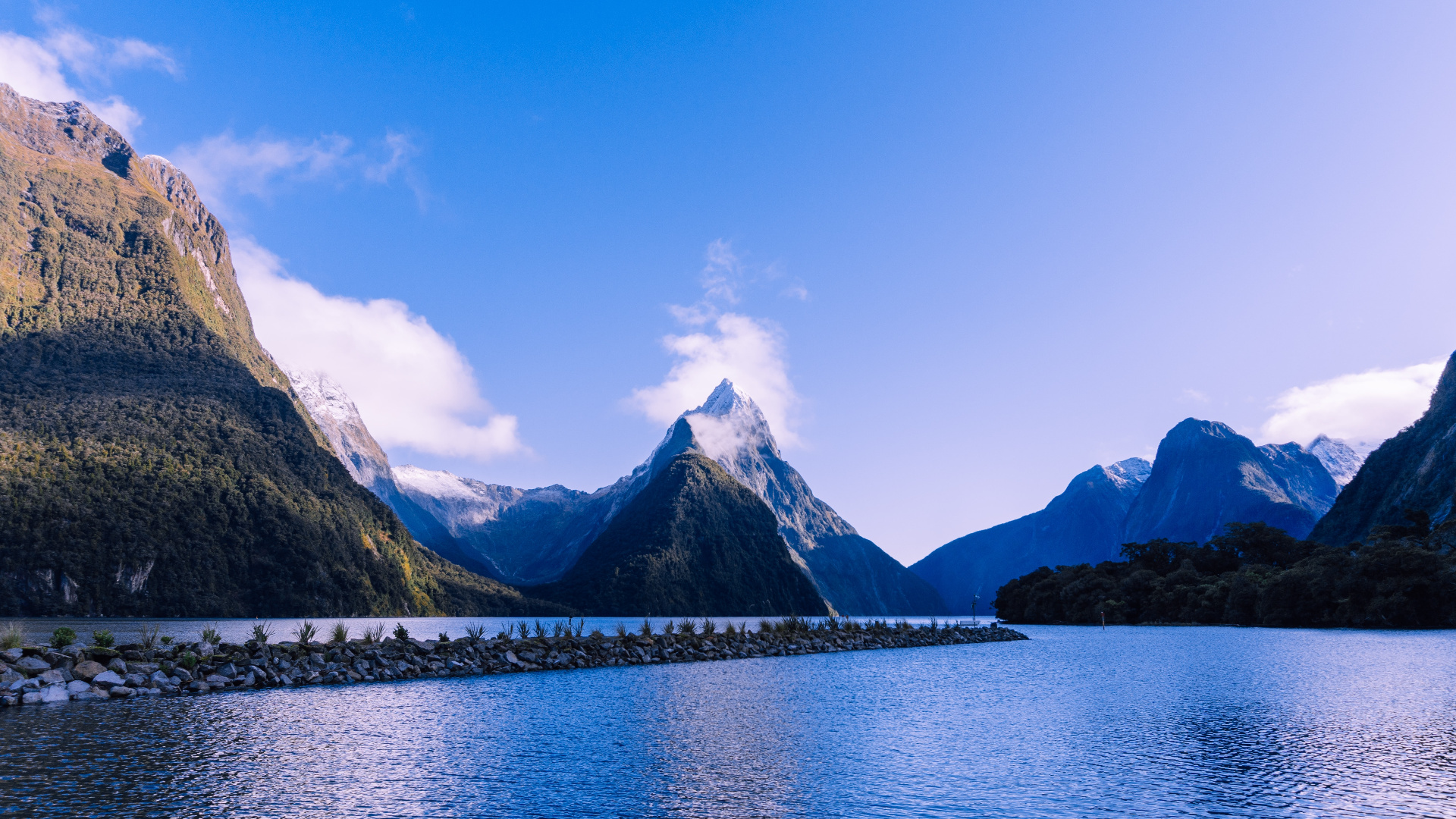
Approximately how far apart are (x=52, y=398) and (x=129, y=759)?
779 ft

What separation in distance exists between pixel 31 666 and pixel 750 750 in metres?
24.9

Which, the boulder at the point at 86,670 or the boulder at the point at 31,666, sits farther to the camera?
the boulder at the point at 86,670

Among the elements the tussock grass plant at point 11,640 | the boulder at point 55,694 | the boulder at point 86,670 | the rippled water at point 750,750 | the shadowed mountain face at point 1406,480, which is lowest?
the rippled water at point 750,750

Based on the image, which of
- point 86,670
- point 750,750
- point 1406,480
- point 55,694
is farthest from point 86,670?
point 1406,480

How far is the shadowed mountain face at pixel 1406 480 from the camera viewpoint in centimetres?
13500

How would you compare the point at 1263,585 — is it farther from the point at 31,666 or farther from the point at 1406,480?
the point at 31,666

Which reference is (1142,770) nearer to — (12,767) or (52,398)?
(12,767)

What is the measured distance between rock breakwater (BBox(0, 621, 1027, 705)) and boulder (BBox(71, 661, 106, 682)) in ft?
0.09

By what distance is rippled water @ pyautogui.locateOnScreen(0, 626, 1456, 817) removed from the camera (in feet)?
41.0

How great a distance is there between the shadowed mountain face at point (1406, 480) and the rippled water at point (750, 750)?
5429 inches

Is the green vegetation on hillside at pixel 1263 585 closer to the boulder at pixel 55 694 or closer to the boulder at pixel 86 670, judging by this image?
the boulder at pixel 86 670

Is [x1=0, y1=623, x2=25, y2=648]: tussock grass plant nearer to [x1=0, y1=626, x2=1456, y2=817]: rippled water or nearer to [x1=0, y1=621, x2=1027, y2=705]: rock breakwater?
[x1=0, y1=621, x2=1027, y2=705]: rock breakwater

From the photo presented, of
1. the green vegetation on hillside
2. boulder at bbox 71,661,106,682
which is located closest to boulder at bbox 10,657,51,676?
boulder at bbox 71,661,106,682

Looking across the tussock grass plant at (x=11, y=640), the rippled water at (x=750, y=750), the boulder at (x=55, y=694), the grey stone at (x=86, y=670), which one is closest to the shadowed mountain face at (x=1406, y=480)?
the rippled water at (x=750, y=750)
